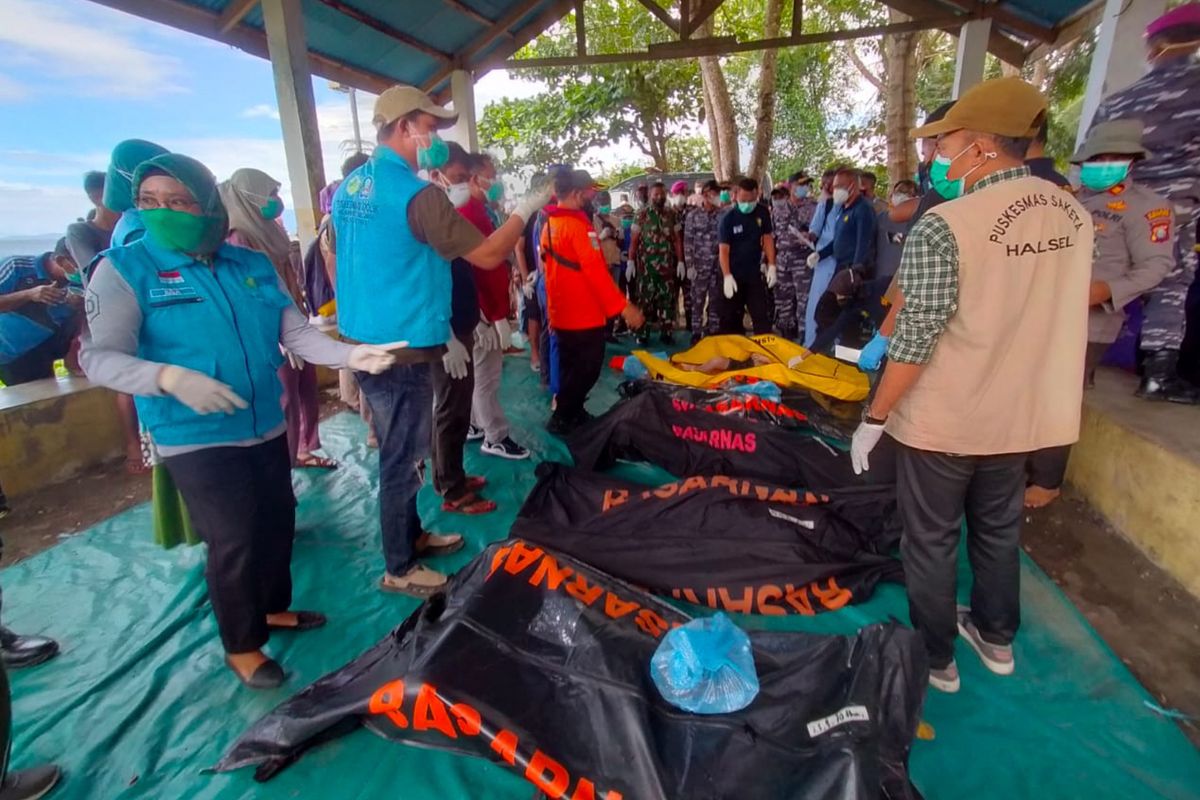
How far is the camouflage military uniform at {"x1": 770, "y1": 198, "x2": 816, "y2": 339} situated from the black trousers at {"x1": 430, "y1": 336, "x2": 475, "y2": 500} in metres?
4.31

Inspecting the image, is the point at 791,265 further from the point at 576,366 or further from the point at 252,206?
the point at 252,206

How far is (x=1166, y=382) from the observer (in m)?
2.82

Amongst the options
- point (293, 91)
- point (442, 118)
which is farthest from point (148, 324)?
point (293, 91)

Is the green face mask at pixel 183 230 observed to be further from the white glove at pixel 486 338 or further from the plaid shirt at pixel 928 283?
the plaid shirt at pixel 928 283

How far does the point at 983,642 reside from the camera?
1.88m

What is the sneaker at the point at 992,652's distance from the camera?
5.97 feet

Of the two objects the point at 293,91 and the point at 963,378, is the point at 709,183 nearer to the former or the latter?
the point at 293,91

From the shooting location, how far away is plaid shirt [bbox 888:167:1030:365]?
4.64 feet

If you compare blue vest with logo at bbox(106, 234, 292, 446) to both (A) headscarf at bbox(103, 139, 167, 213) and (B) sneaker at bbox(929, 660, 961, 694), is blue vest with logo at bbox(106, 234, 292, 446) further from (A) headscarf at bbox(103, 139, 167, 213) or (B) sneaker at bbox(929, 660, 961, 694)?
(B) sneaker at bbox(929, 660, 961, 694)

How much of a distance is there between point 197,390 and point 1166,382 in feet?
12.5

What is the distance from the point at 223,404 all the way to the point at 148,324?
31cm

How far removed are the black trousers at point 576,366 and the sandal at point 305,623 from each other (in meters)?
2.05

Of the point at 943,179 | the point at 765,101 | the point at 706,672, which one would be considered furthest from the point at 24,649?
the point at 765,101

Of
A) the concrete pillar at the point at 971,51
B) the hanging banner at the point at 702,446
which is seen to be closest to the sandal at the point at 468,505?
the hanging banner at the point at 702,446
